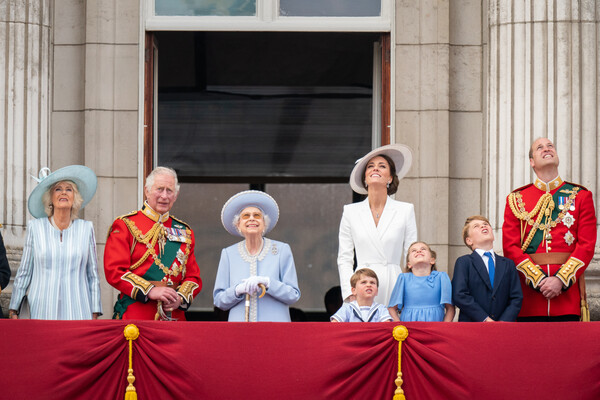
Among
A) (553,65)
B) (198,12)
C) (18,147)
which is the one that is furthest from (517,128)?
(18,147)

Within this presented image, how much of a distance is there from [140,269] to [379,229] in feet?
5.83

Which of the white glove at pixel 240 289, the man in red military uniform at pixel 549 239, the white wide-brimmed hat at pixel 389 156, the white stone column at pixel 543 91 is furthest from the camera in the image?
the white stone column at pixel 543 91

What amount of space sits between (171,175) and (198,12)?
10.5ft

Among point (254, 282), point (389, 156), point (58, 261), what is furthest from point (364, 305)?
point (58, 261)

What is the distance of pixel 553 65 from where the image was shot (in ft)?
35.4

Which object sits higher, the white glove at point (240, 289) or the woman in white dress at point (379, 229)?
the woman in white dress at point (379, 229)

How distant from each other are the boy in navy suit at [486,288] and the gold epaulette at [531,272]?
0.18 metres

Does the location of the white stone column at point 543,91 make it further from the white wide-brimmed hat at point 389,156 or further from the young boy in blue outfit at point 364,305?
the young boy in blue outfit at point 364,305

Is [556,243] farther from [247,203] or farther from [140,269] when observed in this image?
[140,269]

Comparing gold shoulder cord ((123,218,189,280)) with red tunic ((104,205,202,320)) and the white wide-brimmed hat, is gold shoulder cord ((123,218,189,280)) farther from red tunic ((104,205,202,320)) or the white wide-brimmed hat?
the white wide-brimmed hat

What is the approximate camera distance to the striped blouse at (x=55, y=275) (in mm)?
8523

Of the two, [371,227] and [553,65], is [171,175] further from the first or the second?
[553,65]

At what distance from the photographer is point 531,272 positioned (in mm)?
8617

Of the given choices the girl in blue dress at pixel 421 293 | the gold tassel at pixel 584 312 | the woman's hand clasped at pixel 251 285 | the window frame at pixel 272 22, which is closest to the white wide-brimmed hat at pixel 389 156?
the girl in blue dress at pixel 421 293
